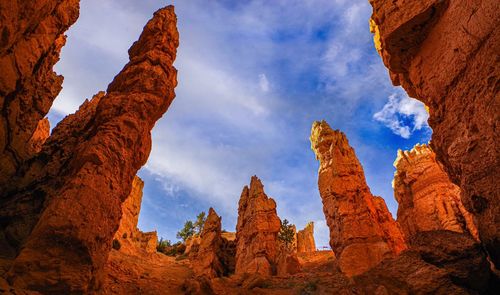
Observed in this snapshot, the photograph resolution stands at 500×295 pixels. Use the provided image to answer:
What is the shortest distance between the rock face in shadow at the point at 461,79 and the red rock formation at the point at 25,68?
1574 cm

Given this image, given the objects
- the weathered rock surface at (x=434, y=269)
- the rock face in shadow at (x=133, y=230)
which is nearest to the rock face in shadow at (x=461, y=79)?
the weathered rock surface at (x=434, y=269)

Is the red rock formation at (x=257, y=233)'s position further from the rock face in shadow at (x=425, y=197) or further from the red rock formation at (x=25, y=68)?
the red rock formation at (x=25, y=68)

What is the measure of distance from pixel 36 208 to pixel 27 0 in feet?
33.1

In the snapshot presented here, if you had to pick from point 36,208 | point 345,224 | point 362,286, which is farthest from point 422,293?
point 345,224

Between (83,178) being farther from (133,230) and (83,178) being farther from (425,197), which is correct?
(425,197)

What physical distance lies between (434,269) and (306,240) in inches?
2674

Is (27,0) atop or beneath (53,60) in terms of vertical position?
beneath

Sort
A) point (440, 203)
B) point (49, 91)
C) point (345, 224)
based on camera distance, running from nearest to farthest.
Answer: point (49, 91), point (345, 224), point (440, 203)

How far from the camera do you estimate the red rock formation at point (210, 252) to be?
29031 mm

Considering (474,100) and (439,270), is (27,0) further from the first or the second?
(439,270)

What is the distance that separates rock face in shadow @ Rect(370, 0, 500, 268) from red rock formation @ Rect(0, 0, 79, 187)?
15737 millimetres

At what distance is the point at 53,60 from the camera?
2088 cm

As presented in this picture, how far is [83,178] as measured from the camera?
533 inches

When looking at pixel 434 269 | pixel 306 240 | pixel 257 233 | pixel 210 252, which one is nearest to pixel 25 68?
pixel 434 269
